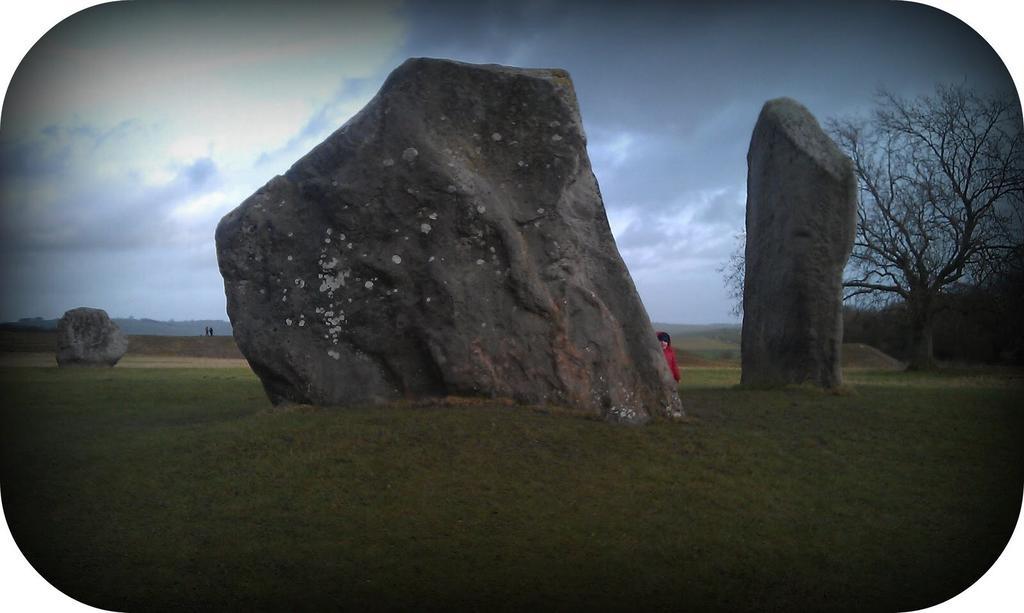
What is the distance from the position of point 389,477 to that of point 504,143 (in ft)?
10.9

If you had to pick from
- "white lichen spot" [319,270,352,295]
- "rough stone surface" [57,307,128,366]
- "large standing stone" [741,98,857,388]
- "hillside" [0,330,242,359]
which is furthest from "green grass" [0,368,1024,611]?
"large standing stone" [741,98,857,388]

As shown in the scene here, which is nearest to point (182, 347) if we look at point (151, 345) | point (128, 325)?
point (151, 345)

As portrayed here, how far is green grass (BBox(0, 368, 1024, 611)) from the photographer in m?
5.41

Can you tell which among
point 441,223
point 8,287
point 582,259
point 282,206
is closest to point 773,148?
point 582,259

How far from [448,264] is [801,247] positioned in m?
5.69

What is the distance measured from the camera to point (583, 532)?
18.8 feet

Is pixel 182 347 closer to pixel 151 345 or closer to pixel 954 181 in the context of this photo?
pixel 151 345

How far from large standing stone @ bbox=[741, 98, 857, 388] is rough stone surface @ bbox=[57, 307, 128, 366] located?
7764mm

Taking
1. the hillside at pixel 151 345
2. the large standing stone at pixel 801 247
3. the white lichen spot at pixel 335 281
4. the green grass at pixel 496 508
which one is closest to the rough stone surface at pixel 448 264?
the white lichen spot at pixel 335 281

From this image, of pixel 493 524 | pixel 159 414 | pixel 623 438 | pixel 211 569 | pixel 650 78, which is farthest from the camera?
pixel 159 414

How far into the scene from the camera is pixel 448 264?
26.5ft

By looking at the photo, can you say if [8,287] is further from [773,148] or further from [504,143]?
[773,148]

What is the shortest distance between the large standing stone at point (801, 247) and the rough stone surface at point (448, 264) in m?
4.12

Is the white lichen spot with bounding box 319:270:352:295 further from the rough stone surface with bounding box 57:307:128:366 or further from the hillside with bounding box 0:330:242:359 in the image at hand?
the hillside with bounding box 0:330:242:359
